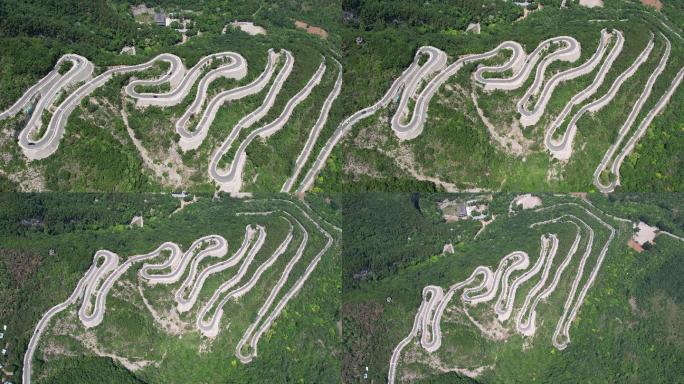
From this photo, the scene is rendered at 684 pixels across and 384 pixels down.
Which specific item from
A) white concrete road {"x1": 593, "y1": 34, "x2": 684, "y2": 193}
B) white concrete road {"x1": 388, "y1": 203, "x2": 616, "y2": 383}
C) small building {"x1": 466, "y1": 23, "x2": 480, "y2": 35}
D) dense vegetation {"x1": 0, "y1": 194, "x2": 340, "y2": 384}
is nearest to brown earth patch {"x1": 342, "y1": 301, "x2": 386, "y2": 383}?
dense vegetation {"x1": 0, "y1": 194, "x2": 340, "y2": 384}

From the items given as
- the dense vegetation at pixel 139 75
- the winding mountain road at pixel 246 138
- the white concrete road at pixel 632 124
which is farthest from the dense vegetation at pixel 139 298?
the white concrete road at pixel 632 124

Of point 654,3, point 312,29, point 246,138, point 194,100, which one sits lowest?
point 246,138

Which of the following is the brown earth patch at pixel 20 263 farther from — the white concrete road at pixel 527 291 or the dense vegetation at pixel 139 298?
the white concrete road at pixel 527 291

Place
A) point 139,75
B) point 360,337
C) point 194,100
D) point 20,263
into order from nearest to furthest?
1. point 20,263
2. point 360,337
3. point 194,100
4. point 139,75

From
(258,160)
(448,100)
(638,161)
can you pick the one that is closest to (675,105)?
(638,161)

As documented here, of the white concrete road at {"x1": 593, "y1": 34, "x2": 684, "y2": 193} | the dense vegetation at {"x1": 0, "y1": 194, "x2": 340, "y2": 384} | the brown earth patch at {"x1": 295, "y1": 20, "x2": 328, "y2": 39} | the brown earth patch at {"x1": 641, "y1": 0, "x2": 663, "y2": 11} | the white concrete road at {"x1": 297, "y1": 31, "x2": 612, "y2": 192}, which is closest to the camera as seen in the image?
the dense vegetation at {"x1": 0, "y1": 194, "x2": 340, "y2": 384}

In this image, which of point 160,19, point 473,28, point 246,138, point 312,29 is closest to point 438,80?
point 473,28

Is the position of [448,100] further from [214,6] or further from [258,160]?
[214,6]

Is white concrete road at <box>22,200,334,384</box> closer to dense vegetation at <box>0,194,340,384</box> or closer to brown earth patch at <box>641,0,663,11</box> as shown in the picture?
dense vegetation at <box>0,194,340,384</box>

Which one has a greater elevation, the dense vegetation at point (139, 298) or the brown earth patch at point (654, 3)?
the brown earth patch at point (654, 3)

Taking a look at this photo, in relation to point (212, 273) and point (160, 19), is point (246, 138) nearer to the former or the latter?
point (212, 273)

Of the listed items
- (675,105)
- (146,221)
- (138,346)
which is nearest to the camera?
(138,346)
